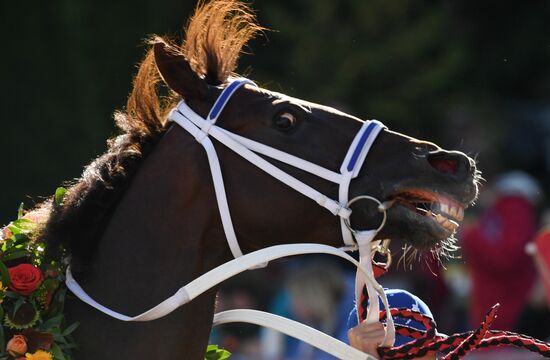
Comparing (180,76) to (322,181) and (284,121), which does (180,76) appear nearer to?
(284,121)

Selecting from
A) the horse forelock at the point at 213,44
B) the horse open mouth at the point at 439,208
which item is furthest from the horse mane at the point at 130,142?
the horse open mouth at the point at 439,208

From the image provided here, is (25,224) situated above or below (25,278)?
above

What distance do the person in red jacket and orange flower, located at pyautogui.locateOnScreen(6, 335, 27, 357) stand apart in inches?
207

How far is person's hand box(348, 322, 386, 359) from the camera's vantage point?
3559 mm

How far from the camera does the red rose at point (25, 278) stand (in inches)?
134

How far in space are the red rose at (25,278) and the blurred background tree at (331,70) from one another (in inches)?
198

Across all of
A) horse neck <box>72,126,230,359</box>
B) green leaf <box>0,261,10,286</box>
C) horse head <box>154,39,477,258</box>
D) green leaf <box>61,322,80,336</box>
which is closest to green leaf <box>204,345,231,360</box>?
horse neck <box>72,126,230,359</box>

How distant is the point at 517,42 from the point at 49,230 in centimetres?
846

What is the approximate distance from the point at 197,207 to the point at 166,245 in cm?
17

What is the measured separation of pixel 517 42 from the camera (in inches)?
434

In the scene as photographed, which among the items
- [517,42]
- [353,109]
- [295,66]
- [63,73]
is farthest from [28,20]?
[517,42]

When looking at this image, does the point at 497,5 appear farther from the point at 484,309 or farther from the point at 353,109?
the point at 484,309

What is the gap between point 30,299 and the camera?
343cm

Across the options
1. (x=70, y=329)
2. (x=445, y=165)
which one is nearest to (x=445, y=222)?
(x=445, y=165)
